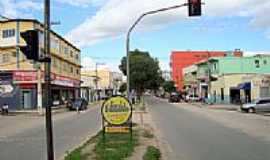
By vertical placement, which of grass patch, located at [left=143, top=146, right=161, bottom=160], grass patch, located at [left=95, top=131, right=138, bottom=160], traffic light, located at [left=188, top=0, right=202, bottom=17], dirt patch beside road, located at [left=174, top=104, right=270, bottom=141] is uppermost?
traffic light, located at [left=188, top=0, right=202, bottom=17]

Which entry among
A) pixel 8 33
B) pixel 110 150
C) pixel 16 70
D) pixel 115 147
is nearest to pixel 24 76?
pixel 16 70

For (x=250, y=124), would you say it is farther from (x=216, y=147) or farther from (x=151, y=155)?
(x=151, y=155)

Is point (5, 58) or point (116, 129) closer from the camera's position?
point (116, 129)

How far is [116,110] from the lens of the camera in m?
17.5

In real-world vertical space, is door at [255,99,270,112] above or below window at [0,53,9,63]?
below

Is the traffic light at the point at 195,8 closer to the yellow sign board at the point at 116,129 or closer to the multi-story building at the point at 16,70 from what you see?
the yellow sign board at the point at 116,129

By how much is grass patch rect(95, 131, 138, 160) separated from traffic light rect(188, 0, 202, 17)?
503 cm

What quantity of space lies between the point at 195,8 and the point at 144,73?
6518 centimetres

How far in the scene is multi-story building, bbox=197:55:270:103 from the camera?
252 feet

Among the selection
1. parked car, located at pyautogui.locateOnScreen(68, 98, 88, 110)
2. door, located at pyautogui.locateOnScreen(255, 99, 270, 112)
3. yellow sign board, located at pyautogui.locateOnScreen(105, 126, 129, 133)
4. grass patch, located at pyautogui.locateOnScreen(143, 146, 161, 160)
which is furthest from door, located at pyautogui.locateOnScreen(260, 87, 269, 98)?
grass patch, located at pyautogui.locateOnScreen(143, 146, 161, 160)

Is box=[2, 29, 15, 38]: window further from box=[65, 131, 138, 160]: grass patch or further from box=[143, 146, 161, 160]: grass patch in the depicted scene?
box=[143, 146, 161, 160]: grass patch

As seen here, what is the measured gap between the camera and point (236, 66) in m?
86.8

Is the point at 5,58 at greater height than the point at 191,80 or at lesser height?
greater

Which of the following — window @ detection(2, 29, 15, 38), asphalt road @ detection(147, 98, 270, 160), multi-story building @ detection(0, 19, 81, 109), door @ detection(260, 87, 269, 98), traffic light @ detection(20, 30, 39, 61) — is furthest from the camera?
door @ detection(260, 87, 269, 98)
